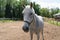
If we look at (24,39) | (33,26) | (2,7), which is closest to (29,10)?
(33,26)

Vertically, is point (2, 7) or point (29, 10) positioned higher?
point (29, 10)

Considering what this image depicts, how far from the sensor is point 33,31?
6406mm

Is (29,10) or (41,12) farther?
(41,12)

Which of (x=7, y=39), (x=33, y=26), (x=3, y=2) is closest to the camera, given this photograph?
(x=33, y=26)

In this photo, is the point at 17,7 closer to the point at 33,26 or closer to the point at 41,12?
the point at 41,12

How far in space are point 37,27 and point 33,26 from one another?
0.73 ft

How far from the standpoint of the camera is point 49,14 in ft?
103

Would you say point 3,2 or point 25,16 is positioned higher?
point 25,16

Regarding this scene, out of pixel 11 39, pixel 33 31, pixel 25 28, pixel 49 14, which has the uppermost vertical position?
pixel 25 28

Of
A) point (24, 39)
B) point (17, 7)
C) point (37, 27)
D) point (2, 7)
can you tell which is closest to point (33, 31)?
point (37, 27)

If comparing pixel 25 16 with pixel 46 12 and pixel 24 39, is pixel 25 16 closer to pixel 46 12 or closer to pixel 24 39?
pixel 24 39

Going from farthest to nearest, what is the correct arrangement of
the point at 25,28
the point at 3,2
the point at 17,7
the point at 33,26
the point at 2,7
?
1. the point at 3,2
2. the point at 2,7
3. the point at 17,7
4. the point at 33,26
5. the point at 25,28

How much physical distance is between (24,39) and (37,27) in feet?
8.15

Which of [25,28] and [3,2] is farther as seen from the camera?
[3,2]
